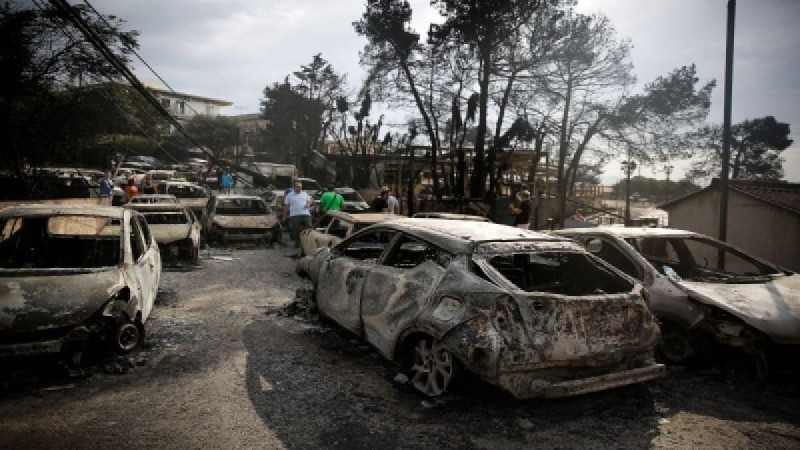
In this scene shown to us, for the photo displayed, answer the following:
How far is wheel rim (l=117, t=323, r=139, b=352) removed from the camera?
4.41 metres

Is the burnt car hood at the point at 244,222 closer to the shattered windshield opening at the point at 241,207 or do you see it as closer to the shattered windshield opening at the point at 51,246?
the shattered windshield opening at the point at 241,207

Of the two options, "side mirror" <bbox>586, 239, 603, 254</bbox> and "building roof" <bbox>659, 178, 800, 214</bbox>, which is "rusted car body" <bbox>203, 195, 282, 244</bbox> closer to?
"side mirror" <bbox>586, 239, 603, 254</bbox>

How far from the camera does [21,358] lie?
12.2ft

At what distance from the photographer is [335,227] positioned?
29.9 ft

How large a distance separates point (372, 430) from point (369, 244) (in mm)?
3731

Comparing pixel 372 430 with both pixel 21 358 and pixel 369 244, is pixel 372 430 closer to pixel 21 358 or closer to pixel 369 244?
pixel 21 358

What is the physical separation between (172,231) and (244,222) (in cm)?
250

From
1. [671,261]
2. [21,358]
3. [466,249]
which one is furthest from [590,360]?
[21,358]

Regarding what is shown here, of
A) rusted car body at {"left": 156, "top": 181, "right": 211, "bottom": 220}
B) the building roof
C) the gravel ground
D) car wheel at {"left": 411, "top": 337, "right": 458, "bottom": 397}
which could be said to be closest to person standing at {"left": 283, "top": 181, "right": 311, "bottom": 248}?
rusted car body at {"left": 156, "top": 181, "right": 211, "bottom": 220}

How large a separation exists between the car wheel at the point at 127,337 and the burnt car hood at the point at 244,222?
7.36m

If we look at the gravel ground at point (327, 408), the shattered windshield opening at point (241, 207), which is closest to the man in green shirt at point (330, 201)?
the shattered windshield opening at point (241, 207)

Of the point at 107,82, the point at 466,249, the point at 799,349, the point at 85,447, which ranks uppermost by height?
the point at 107,82

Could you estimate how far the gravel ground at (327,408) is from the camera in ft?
10.7

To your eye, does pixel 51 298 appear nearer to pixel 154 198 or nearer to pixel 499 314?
pixel 499 314
